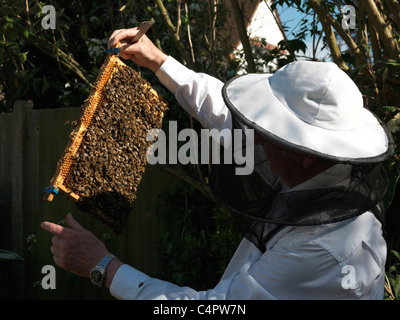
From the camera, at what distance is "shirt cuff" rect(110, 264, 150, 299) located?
1692 mm

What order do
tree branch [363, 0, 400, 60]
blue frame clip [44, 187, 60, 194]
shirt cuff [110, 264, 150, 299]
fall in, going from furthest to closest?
tree branch [363, 0, 400, 60], blue frame clip [44, 187, 60, 194], shirt cuff [110, 264, 150, 299]

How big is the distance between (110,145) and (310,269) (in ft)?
3.44

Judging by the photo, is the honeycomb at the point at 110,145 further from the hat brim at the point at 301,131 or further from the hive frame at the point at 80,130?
the hat brim at the point at 301,131

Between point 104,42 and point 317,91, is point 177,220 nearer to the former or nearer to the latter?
point 104,42

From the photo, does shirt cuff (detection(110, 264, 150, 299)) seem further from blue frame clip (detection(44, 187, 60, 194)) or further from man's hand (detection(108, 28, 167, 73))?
man's hand (detection(108, 28, 167, 73))

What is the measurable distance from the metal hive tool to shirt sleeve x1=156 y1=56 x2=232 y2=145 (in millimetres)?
110

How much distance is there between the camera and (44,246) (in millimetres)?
5480

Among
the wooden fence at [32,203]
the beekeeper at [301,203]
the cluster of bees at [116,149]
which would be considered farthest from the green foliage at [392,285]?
the wooden fence at [32,203]

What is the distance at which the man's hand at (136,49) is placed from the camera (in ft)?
7.21

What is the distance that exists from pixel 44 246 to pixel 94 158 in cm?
363

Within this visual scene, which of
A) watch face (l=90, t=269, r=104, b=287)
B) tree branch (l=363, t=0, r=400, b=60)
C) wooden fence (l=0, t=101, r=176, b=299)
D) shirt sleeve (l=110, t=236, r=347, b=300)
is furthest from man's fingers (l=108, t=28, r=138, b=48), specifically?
wooden fence (l=0, t=101, r=176, b=299)

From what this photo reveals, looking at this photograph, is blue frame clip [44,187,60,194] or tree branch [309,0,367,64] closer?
blue frame clip [44,187,60,194]

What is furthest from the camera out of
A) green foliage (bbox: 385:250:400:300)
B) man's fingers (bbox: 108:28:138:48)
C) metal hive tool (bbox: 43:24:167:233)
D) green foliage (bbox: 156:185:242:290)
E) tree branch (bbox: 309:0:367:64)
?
green foliage (bbox: 156:185:242:290)

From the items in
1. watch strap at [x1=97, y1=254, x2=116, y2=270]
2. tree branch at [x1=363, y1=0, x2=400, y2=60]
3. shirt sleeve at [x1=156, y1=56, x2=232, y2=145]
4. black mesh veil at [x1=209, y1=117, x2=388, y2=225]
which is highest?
tree branch at [x1=363, y1=0, x2=400, y2=60]
